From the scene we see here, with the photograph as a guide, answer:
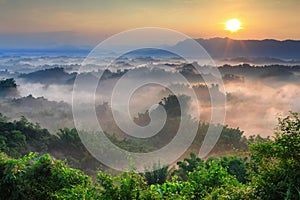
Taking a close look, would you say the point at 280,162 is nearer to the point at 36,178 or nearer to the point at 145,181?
the point at 145,181

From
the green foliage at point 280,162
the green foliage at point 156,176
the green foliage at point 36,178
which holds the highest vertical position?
the green foliage at point 280,162

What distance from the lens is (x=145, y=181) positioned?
3902 mm

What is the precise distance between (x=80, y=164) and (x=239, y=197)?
61.1 feet

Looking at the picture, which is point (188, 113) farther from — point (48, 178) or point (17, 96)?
point (48, 178)

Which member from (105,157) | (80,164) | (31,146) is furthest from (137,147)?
(31,146)

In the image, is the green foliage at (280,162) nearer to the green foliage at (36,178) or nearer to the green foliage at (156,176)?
the green foliage at (36,178)

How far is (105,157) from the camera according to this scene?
2223 centimetres

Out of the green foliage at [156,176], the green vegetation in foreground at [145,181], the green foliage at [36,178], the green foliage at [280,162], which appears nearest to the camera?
the green foliage at [280,162]

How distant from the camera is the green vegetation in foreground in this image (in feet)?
8.48

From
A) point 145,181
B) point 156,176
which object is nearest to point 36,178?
point 145,181

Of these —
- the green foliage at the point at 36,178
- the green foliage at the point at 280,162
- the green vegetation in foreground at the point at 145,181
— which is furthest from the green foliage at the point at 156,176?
the green foliage at the point at 280,162

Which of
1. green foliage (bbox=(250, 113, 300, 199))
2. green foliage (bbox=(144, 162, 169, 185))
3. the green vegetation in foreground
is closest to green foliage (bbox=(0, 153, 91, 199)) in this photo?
the green vegetation in foreground

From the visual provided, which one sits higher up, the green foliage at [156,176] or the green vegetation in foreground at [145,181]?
the green vegetation in foreground at [145,181]

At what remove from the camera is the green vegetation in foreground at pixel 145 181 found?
8.48 feet
